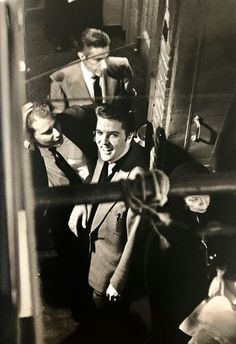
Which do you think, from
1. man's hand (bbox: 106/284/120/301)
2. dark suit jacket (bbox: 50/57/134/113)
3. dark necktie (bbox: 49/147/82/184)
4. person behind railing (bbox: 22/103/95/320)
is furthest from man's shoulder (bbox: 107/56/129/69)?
man's hand (bbox: 106/284/120/301)

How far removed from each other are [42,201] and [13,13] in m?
0.37

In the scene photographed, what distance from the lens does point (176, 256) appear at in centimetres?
118

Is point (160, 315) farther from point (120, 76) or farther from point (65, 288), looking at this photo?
point (120, 76)

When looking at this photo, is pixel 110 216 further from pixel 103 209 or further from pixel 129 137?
pixel 129 137

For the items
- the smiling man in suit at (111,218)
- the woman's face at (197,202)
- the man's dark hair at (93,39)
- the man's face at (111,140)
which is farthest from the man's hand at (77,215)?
the man's dark hair at (93,39)

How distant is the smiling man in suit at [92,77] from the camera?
3.34 feet

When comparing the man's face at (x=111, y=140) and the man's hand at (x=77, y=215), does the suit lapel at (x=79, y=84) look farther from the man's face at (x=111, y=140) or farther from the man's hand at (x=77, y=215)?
the man's hand at (x=77, y=215)

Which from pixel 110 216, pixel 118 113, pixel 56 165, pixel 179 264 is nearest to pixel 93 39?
pixel 118 113

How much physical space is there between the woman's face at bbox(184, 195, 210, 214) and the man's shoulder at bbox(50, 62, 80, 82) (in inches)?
13.7

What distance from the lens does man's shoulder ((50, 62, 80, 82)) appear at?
1.02 metres

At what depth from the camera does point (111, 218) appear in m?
1.13

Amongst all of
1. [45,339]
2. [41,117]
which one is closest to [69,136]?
[41,117]

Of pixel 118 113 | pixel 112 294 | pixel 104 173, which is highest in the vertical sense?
pixel 118 113

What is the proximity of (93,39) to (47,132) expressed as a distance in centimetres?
20
